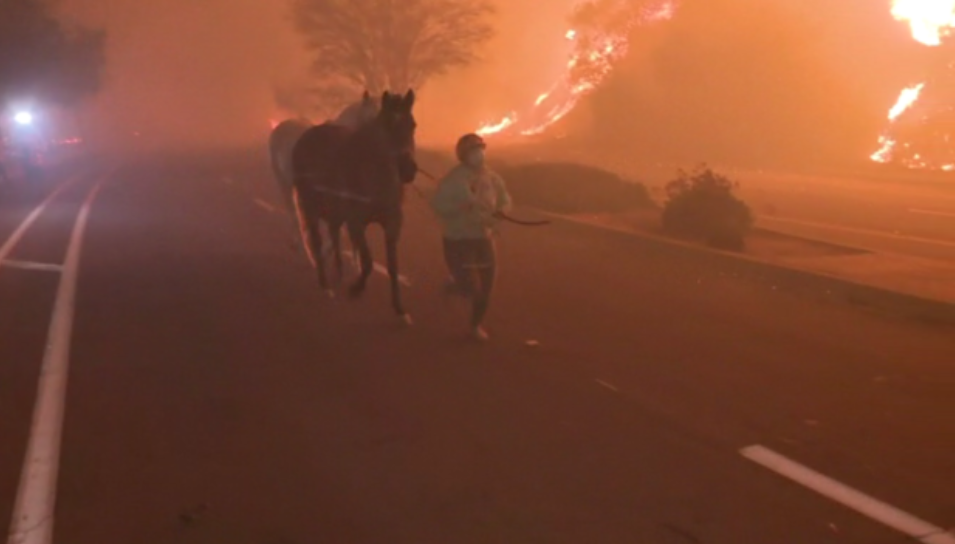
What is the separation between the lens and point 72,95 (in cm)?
6856

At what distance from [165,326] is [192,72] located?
13679 centimetres

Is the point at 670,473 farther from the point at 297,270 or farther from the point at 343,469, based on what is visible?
the point at 297,270

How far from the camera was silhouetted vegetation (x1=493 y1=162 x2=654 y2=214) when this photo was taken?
21.4 m

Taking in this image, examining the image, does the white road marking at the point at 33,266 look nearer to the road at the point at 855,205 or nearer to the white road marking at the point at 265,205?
the white road marking at the point at 265,205

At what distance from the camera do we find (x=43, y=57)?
173 feet

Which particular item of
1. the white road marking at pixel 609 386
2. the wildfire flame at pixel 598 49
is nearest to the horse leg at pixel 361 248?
the white road marking at pixel 609 386

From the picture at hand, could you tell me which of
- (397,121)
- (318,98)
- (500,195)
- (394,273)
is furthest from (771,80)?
(500,195)

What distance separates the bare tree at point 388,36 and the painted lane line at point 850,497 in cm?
3992

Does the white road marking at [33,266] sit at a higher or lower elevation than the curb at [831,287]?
lower

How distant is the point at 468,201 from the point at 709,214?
27.5 feet

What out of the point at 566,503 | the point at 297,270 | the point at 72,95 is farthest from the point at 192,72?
the point at 566,503

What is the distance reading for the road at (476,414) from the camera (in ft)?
17.8

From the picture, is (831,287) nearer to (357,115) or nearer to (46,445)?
(357,115)

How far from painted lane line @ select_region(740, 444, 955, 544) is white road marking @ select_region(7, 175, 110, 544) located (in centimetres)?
378
